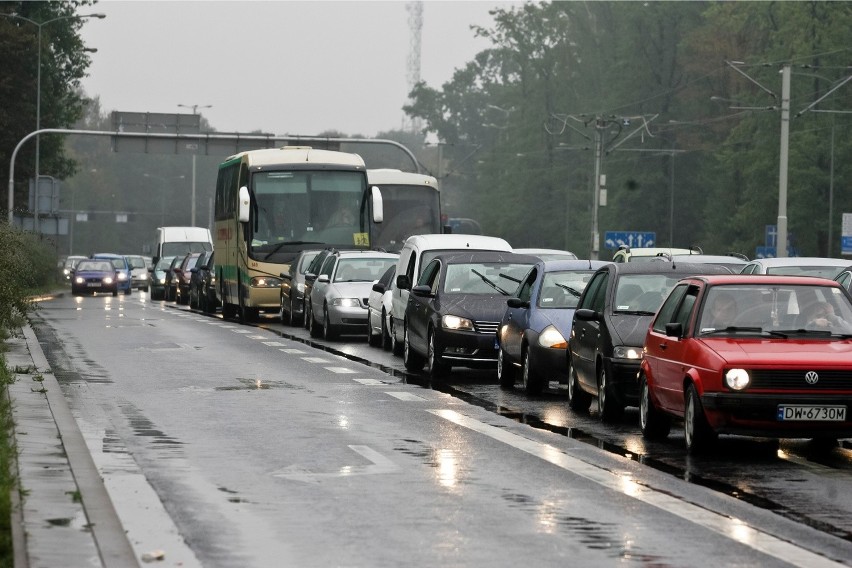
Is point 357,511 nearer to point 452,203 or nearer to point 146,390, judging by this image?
point 146,390

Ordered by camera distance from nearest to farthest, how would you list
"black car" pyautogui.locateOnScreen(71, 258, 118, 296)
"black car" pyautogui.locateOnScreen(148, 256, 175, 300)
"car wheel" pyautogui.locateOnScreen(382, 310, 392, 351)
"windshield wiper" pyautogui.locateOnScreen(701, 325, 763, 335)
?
"windshield wiper" pyautogui.locateOnScreen(701, 325, 763, 335) → "car wheel" pyautogui.locateOnScreen(382, 310, 392, 351) → "black car" pyautogui.locateOnScreen(148, 256, 175, 300) → "black car" pyautogui.locateOnScreen(71, 258, 118, 296)

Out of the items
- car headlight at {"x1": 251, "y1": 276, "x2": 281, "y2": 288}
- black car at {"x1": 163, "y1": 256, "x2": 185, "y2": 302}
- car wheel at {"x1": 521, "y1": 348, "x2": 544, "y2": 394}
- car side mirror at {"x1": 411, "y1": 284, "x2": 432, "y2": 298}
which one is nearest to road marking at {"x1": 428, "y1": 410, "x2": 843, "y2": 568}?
car wheel at {"x1": 521, "y1": 348, "x2": 544, "y2": 394}

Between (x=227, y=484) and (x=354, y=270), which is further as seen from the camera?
(x=354, y=270)

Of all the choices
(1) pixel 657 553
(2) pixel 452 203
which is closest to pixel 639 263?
(1) pixel 657 553

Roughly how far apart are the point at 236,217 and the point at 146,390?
20761 mm

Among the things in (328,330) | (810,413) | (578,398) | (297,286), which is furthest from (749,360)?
(297,286)

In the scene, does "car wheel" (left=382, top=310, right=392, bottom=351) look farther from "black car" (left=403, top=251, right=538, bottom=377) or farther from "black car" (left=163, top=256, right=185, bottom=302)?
"black car" (left=163, top=256, right=185, bottom=302)

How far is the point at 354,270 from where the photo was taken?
33656mm

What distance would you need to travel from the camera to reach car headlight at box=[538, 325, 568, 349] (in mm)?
19047

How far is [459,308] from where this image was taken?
2234 cm

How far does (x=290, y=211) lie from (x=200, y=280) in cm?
1133

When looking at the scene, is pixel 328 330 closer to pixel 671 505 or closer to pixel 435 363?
pixel 435 363

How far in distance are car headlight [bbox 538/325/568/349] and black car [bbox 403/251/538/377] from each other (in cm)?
281

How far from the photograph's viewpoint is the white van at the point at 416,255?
25875 millimetres
